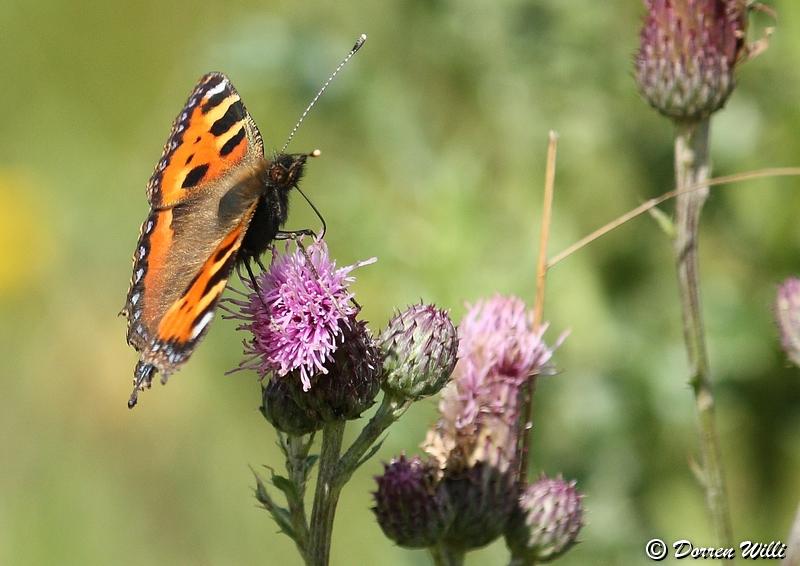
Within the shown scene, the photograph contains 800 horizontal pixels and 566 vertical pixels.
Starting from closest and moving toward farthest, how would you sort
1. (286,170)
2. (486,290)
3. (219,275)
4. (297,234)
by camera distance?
(219,275)
(297,234)
(286,170)
(486,290)

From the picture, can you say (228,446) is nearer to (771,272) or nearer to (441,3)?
(441,3)

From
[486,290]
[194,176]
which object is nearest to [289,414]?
[194,176]

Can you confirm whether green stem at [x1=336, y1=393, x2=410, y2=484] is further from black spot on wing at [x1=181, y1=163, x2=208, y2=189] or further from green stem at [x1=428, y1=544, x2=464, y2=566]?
black spot on wing at [x1=181, y1=163, x2=208, y2=189]

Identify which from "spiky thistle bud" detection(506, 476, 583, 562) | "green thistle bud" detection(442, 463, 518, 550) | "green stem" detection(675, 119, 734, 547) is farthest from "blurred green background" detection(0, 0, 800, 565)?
"green thistle bud" detection(442, 463, 518, 550)

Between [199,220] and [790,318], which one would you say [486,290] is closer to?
[199,220]

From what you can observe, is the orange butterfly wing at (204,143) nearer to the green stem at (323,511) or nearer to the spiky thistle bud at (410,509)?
the green stem at (323,511)

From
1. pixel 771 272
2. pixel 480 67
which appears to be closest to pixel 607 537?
pixel 771 272

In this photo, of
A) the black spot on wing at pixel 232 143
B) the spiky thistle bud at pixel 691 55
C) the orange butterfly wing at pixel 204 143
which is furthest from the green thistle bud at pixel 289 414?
the spiky thistle bud at pixel 691 55
